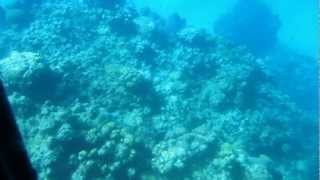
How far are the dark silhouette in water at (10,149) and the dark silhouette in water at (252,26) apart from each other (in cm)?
2872

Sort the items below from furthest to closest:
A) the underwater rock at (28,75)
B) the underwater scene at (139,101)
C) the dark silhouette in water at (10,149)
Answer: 1. the underwater rock at (28,75)
2. the underwater scene at (139,101)
3. the dark silhouette in water at (10,149)

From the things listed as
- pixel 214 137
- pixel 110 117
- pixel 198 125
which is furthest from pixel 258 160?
pixel 110 117

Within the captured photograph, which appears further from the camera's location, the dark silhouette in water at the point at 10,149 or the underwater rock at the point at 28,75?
the underwater rock at the point at 28,75

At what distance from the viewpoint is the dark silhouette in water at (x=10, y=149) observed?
42.2 inches

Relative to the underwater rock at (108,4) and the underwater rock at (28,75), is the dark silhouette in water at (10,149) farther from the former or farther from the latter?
the underwater rock at (108,4)

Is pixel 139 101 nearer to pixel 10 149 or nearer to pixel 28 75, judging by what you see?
pixel 28 75

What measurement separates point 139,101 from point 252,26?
18635 mm

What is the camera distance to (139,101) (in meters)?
13.6

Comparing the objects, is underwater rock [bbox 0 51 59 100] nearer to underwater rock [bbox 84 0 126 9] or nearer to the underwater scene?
the underwater scene

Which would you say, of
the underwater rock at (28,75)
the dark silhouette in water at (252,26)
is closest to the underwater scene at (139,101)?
the underwater rock at (28,75)

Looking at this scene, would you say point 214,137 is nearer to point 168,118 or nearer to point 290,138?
point 168,118

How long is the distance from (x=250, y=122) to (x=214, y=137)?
11.7 feet

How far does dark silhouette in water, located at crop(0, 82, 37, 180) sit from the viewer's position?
1.07 metres

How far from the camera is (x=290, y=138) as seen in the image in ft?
53.6
